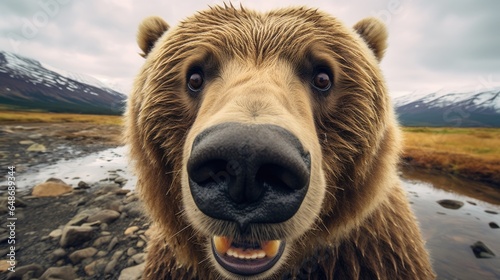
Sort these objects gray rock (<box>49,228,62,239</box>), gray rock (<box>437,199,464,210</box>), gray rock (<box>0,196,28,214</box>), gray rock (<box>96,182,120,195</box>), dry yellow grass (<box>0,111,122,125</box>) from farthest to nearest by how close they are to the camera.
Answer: dry yellow grass (<box>0,111,122,125</box>)
gray rock (<box>437,199,464,210</box>)
gray rock (<box>96,182,120,195</box>)
gray rock (<box>0,196,28,214</box>)
gray rock (<box>49,228,62,239</box>)

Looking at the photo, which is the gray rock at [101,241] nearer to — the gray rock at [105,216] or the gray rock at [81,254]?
the gray rock at [81,254]

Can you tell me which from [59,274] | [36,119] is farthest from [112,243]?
[36,119]

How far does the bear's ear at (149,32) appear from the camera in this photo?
3428 mm

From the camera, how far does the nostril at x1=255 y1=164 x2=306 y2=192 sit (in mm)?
1403

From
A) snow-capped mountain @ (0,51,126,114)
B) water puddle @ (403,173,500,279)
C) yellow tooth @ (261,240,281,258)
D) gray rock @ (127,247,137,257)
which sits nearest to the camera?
yellow tooth @ (261,240,281,258)

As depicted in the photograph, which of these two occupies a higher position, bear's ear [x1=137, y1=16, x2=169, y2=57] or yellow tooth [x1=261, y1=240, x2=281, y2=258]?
bear's ear [x1=137, y1=16, x2=169, y2=57]

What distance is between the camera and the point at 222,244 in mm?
2045

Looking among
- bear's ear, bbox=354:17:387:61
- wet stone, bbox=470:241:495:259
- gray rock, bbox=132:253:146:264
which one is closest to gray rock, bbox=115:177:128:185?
gray rock, bbox=132:253:146:264

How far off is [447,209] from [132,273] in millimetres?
10177

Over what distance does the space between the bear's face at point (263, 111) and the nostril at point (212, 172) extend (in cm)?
12

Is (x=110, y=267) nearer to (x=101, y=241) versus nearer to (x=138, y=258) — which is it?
(x=138, y=258)

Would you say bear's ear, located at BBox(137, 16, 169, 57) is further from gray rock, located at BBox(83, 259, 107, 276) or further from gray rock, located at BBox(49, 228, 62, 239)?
gray rock, located at BBox(49, 228, 62, 239)

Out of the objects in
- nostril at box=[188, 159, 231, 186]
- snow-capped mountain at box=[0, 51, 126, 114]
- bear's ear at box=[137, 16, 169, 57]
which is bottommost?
snow-capped mountain at box=[0, 51, 126, 114]

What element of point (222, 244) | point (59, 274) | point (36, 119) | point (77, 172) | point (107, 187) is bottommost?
point (36, 119)
